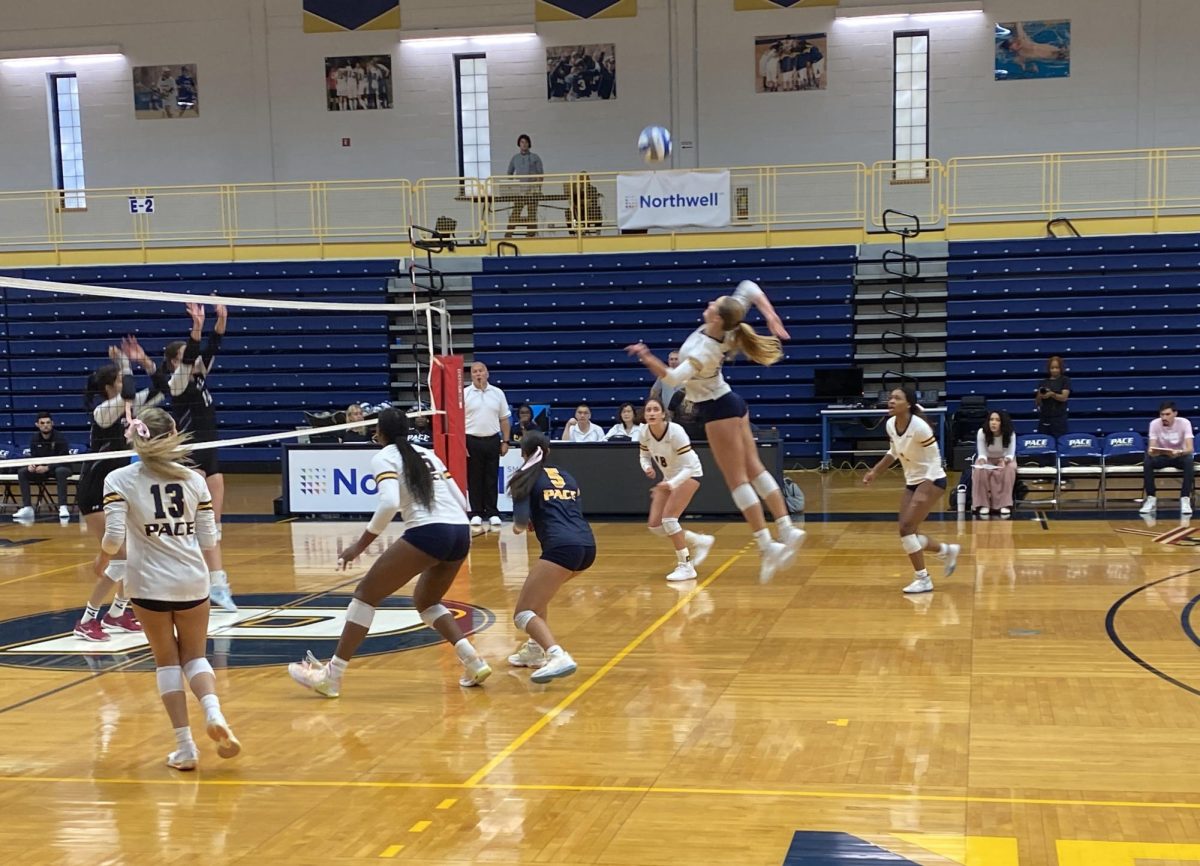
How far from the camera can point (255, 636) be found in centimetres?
880

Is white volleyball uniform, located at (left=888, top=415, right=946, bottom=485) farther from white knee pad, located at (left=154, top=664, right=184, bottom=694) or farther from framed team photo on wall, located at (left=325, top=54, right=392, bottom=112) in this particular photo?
framed team photo on wall, located at (left=325, top=54, right=392, bottom=112)

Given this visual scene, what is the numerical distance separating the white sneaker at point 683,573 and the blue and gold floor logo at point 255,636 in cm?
195

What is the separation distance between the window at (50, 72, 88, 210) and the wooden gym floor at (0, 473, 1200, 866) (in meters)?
16.9

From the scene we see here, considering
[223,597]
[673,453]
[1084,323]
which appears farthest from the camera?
[1084,323]

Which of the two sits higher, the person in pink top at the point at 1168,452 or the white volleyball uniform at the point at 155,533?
the white volleyball uniform at the point at 155,533

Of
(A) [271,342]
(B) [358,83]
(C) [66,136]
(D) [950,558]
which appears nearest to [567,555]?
(D) [950,558]

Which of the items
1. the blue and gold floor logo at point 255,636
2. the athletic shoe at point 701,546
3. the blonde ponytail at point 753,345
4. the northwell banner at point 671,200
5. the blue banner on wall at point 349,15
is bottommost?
the blue and gold floor logo at point 255,636

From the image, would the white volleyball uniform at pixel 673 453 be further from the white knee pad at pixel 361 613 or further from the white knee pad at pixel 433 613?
the white knee pad at pixel 361 613

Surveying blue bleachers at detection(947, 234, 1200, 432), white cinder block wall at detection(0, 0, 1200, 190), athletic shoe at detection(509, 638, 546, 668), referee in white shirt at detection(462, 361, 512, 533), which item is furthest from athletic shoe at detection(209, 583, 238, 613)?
white cinder block wall at detection(0, 0, 1200, 190)

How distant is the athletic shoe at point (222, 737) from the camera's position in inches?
219

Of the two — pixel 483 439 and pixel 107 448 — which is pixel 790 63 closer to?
pixel 483 439

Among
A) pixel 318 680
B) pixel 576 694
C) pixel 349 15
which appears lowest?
pixel 576 694

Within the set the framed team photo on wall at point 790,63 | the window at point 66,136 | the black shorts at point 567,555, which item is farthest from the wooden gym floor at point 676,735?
the window at point 66,136

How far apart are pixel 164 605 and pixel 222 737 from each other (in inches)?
25.8
